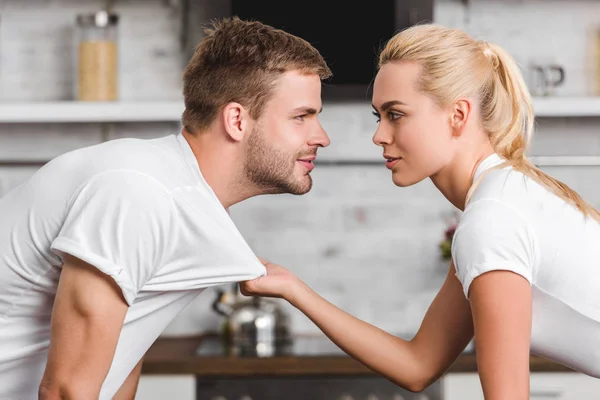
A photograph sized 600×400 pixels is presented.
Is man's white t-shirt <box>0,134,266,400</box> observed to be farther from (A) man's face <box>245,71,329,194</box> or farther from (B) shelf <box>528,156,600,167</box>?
(B) shelf <box>528,156,600,167</box>

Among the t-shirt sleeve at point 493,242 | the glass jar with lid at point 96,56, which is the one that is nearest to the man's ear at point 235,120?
the t-shirt sleeve at point 493,242

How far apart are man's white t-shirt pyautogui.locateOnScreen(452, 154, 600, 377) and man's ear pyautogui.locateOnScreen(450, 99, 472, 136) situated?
3.0 inches

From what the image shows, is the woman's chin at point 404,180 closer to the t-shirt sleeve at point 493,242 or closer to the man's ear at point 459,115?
the man's ear at point 459,115

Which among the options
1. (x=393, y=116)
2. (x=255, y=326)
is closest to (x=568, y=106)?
(x=255, y=326)

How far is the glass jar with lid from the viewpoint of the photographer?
9.45 feet

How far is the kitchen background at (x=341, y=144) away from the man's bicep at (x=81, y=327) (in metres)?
1.83

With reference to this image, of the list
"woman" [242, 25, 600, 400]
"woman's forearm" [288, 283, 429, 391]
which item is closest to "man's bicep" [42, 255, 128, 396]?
"woman" [242, 25, 600, 400]

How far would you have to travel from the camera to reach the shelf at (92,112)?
2.80 metres

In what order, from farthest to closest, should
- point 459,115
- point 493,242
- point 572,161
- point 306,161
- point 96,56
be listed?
point 572,161
point 96,56
point 306,161
point 459,115
point 493,242

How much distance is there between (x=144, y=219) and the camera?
4.27 feet

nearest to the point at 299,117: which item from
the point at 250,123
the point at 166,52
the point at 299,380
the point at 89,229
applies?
the point at 250,123

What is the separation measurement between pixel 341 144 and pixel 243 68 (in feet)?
4.89

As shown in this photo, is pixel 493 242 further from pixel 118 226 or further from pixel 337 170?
pixel 337 170

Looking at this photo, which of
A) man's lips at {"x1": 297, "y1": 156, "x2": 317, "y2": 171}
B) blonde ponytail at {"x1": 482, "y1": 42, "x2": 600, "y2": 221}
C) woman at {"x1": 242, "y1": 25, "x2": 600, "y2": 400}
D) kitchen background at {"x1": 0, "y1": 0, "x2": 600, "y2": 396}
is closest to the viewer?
woman at {"x1": 242, "y1": 25, "x2": 600, "y2": 400}
